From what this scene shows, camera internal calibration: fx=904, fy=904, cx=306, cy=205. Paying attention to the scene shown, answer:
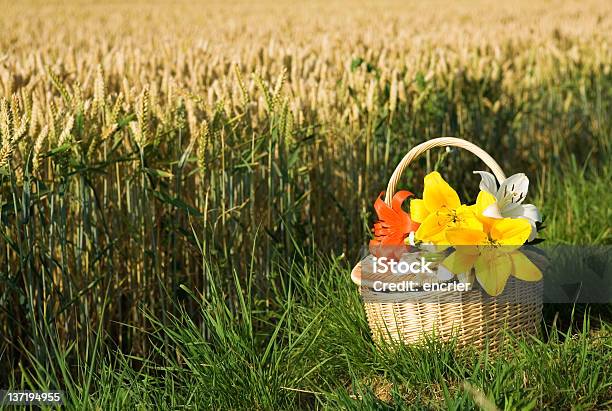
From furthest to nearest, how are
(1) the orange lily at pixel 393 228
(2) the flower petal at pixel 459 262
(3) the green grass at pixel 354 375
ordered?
(1) the orange lily at pixel 393 228 → (2) the flower petal at pixel 459 262 → (3) the green grass at pixel 354 375

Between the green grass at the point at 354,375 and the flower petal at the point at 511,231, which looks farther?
the flower petal at the point at 511,231

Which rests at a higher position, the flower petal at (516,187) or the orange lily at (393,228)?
the flower petal at (516,187)

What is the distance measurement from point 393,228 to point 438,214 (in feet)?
0.44

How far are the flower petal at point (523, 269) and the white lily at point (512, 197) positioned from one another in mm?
73

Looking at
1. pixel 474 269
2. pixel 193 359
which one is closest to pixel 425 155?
pixel 474 269

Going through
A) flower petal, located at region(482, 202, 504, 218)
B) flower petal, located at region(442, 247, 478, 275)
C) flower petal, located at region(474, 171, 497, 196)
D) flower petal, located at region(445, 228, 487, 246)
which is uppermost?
flower petal, located at region(474, 171, 497, 196)

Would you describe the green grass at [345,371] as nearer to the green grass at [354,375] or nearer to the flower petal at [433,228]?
the green grass at [354,375]

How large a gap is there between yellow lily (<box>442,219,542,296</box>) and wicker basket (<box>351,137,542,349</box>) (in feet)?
0.15

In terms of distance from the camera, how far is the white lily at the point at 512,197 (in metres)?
2.33

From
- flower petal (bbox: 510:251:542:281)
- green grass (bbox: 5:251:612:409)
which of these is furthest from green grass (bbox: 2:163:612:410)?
flower petal (bbox: 510:251:542:281)

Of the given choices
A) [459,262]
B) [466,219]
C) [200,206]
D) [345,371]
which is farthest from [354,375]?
[200,206]

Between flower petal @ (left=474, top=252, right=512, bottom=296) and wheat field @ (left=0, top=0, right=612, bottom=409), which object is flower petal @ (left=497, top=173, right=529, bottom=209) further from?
wheat field @ (left=0, top=0, right=612, bottom=409)

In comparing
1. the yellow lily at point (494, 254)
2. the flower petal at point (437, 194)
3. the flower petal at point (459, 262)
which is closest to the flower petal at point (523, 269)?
the yellow lily at point (494, 254)

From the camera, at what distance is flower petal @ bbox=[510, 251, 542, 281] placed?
89.7 inches
